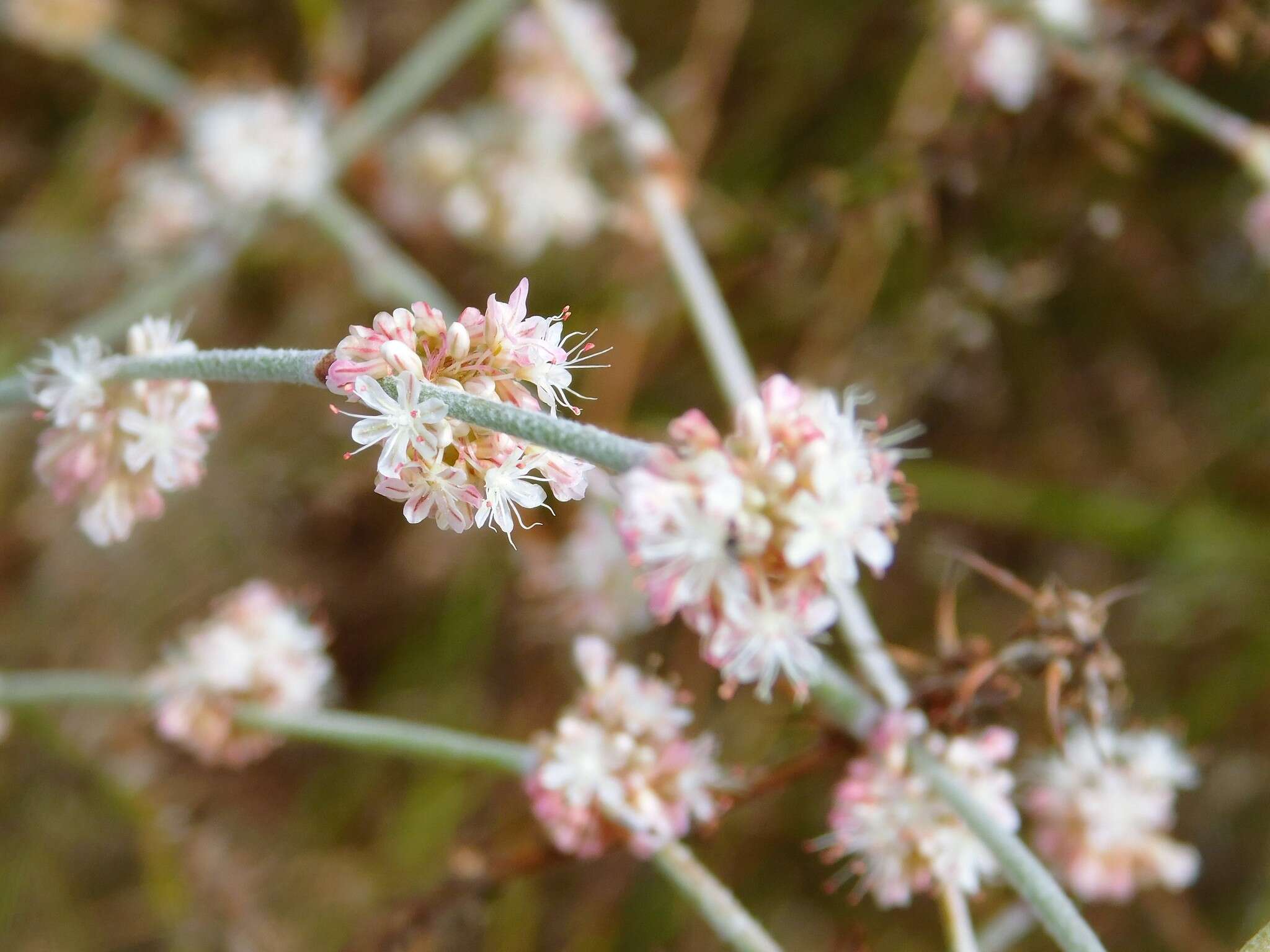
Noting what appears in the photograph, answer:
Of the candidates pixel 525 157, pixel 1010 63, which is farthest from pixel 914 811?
pixel 525 157

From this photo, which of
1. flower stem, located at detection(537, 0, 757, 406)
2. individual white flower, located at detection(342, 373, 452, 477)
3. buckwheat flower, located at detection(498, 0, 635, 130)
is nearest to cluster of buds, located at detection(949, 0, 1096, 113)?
flower stem, located at detection(537, 0, 757, 406)

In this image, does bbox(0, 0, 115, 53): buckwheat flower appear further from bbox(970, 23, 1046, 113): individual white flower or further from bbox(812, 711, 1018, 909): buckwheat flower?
bbox(812, 711, 1018, 909): buckwheat flower

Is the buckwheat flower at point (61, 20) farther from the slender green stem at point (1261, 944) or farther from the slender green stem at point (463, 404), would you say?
the slender green stem at point (1261, 944)

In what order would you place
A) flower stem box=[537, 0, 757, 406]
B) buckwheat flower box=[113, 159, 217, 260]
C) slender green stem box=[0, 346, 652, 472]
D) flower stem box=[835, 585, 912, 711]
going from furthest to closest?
1. buckwheat flower box=[113, 159, 217, 260]
2. flower stem box=[537, 0, 757, 406]
3. flower stem box=[835, 585, 912, 711]
4. slender green stem box=[0, 346, 652, 472]

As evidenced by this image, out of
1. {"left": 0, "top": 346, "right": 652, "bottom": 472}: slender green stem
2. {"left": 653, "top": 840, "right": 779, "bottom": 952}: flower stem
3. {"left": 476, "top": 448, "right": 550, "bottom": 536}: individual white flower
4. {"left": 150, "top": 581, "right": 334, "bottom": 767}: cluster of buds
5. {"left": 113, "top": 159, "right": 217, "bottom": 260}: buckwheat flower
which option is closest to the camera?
{"left": 0, "top": 346, "right": 652, "bottom": 472}: slender green stem

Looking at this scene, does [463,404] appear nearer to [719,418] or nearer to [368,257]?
[368,257]

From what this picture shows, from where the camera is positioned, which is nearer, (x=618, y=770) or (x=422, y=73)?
(x=618, y=770)

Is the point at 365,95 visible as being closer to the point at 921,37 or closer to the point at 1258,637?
the point at 921,37
